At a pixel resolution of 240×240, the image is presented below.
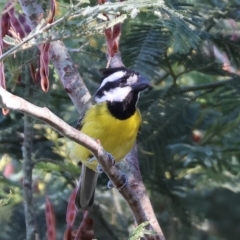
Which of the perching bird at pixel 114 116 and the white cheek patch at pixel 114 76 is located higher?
the white cheek patch at pixel 114 76

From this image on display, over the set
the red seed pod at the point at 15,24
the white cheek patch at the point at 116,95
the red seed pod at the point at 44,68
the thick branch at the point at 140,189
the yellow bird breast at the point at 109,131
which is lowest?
the thick branch at the point at 140,189

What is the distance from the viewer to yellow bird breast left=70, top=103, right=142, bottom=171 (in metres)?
1.66

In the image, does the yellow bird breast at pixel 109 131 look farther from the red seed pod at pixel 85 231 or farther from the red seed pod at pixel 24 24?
the red seed pod at pixel 24 24

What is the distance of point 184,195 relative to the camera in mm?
2248

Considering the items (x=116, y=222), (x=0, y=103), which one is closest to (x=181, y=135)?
(x=116, y=222)

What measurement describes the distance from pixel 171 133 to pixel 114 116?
1.41ft

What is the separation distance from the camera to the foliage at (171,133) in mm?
1881

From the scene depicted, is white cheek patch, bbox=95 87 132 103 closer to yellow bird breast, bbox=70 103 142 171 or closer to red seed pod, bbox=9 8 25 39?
yellow bird breast, bbox=70 103 142 171

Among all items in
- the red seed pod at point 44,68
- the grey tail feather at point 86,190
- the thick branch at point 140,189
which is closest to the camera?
the red seed pod at point 44,68

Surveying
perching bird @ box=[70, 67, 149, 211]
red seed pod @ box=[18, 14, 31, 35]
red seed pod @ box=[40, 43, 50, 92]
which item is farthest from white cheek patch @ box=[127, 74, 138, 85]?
red seed pod @ box=[40, 43, 50, 92]

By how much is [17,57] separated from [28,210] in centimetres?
36

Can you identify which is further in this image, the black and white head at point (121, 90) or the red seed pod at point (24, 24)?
the black and white head at point (121, 90)

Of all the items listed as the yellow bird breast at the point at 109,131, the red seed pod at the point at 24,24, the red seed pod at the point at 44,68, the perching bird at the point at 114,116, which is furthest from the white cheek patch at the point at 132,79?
the red seed pod at the point at 44,68

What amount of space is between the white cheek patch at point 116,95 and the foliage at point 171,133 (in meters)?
0.10
